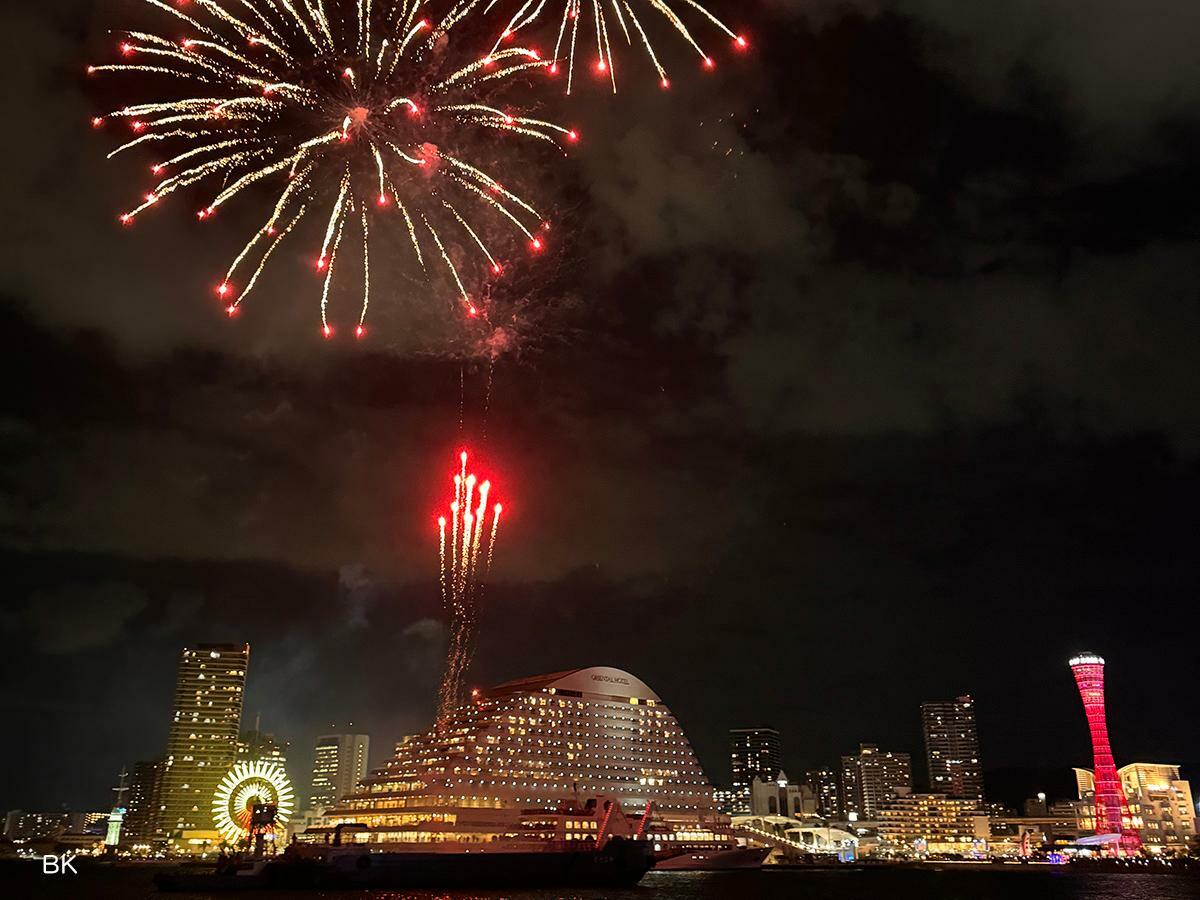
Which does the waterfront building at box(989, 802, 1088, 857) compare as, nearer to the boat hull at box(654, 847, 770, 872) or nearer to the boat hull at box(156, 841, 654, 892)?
the boat hull at box(654, 847, 770, 872)

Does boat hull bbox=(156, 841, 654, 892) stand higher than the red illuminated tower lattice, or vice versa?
the red illuminated tower lattice

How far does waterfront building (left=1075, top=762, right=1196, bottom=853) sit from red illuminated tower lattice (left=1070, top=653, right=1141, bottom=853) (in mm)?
21676

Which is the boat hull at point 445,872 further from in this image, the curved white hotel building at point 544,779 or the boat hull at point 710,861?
the boat hull at point 710,861

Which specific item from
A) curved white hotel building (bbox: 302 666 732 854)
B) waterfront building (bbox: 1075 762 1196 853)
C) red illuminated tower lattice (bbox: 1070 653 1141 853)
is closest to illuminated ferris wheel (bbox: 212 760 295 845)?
curved white hotel building (bbox: 302 666 732 854)

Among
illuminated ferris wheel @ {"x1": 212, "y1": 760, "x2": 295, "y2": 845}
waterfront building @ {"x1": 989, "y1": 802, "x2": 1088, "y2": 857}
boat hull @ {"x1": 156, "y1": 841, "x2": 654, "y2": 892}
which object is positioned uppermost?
illuminated ferris wheel @ {"x1": 212, "y1": 760, "x2": 295, "y2": 845}

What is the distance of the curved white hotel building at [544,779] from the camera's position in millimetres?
94938

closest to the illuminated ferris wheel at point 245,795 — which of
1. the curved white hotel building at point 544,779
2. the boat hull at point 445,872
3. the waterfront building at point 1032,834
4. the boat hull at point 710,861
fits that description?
the curved white hotel building at point 544,779

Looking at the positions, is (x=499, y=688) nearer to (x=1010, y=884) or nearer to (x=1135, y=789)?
(x=1010, y=884)

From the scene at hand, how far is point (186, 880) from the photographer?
7531 centimetres

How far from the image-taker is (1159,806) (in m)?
156

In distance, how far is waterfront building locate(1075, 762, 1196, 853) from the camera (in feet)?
503

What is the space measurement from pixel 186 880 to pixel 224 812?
2427 cm

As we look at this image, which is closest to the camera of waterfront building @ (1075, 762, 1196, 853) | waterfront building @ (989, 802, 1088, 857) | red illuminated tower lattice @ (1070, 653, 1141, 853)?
red illuminated tower lattice @ (1070, 653, 1141, 853)

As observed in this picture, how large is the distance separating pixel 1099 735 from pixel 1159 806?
45.9 metres
